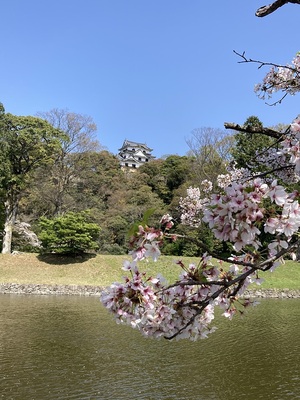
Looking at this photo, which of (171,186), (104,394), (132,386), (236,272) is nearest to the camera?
(236,272)

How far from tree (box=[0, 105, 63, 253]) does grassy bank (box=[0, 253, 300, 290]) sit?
236cm

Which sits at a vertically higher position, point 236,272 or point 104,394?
point 236,272

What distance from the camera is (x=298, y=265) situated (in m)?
22.2

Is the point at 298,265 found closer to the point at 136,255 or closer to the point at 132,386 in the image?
the point at 132,386

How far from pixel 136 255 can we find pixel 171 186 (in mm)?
32410

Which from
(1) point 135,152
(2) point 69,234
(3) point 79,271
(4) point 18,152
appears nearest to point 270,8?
(3) point 79,271

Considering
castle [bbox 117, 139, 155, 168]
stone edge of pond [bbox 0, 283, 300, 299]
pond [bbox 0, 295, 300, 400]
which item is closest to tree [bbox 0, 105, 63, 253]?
stone edge of pond [bbox 0, 283, 300, 299]

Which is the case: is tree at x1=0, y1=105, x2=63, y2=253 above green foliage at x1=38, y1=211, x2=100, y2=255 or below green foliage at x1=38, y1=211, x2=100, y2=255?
above

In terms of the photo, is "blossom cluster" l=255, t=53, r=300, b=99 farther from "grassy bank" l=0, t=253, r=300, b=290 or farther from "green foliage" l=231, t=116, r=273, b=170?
"grassy bank" l=0, t=253, r=300, b=290

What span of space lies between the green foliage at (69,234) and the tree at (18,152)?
2.36m

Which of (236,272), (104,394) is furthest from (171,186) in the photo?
(236,272)

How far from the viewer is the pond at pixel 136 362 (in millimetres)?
5543

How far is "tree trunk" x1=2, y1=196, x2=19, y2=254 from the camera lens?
21.6 metres

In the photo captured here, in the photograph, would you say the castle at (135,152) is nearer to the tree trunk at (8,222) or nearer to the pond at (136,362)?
the tree trunk at (8,222)
